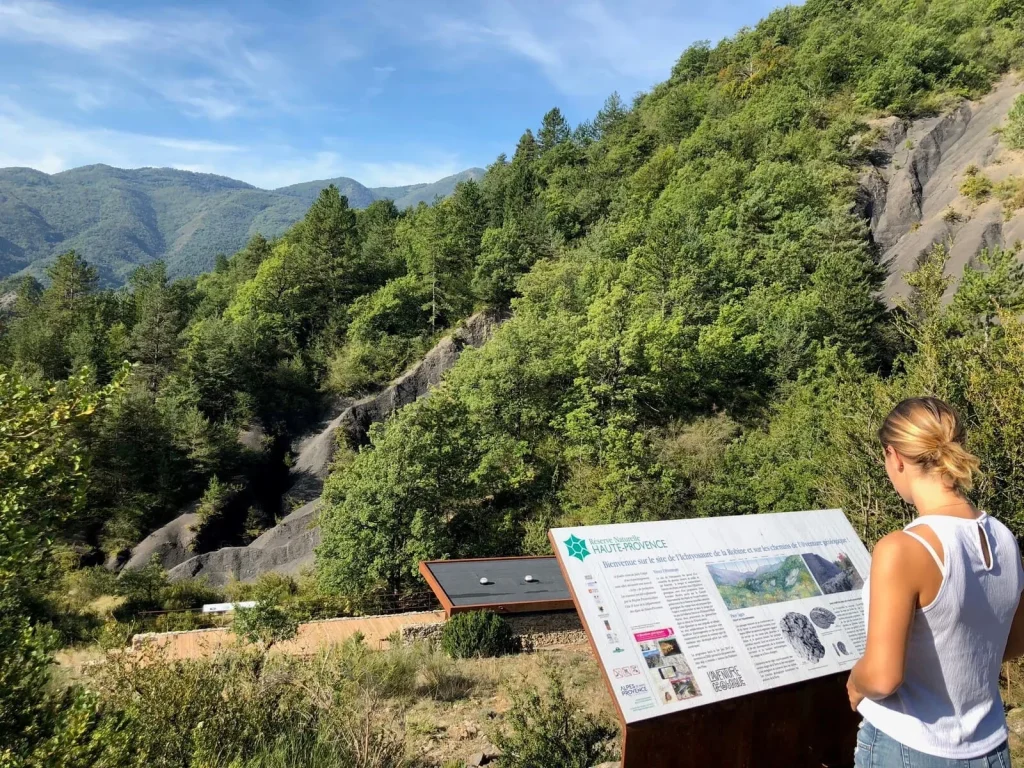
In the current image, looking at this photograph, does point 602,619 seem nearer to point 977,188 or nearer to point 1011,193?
point 1011,193

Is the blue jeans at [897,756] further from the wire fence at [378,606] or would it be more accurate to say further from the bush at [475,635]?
the wire fence at [378,606]

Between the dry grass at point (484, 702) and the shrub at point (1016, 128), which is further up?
the shrub at point (1016, 128)

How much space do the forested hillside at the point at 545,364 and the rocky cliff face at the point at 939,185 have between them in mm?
875

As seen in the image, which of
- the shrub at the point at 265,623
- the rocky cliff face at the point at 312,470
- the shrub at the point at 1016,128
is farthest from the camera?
the shrub at the point at 1016,128

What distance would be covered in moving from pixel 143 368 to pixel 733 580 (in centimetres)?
4576

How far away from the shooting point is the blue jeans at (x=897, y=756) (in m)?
2.26

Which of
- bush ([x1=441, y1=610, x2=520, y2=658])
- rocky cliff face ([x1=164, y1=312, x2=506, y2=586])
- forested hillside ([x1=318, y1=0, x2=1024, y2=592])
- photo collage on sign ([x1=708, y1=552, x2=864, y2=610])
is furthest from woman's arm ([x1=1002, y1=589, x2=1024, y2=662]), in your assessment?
rocky cliff face ([x1=164, y1=312, x2=506, y2=586])

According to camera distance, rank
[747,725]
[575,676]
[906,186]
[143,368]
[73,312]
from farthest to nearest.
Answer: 1. [73,312]
2. [143,368]
3. [906,186]
4. [575,676]
5. [747,725]

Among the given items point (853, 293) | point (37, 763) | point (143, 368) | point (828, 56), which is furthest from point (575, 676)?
point (828, 56)

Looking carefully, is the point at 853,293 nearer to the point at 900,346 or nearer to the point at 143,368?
the point at 900,346

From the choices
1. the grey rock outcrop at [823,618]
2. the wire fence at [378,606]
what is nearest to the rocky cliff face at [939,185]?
the wire fence at [378,606]

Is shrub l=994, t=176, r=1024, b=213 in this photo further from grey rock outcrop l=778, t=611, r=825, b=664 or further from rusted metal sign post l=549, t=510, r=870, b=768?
grey rock outcrop l=778, t=611, r=825, b=664

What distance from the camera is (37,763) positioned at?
3.85 metres

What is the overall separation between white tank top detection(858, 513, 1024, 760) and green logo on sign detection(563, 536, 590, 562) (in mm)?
2342
